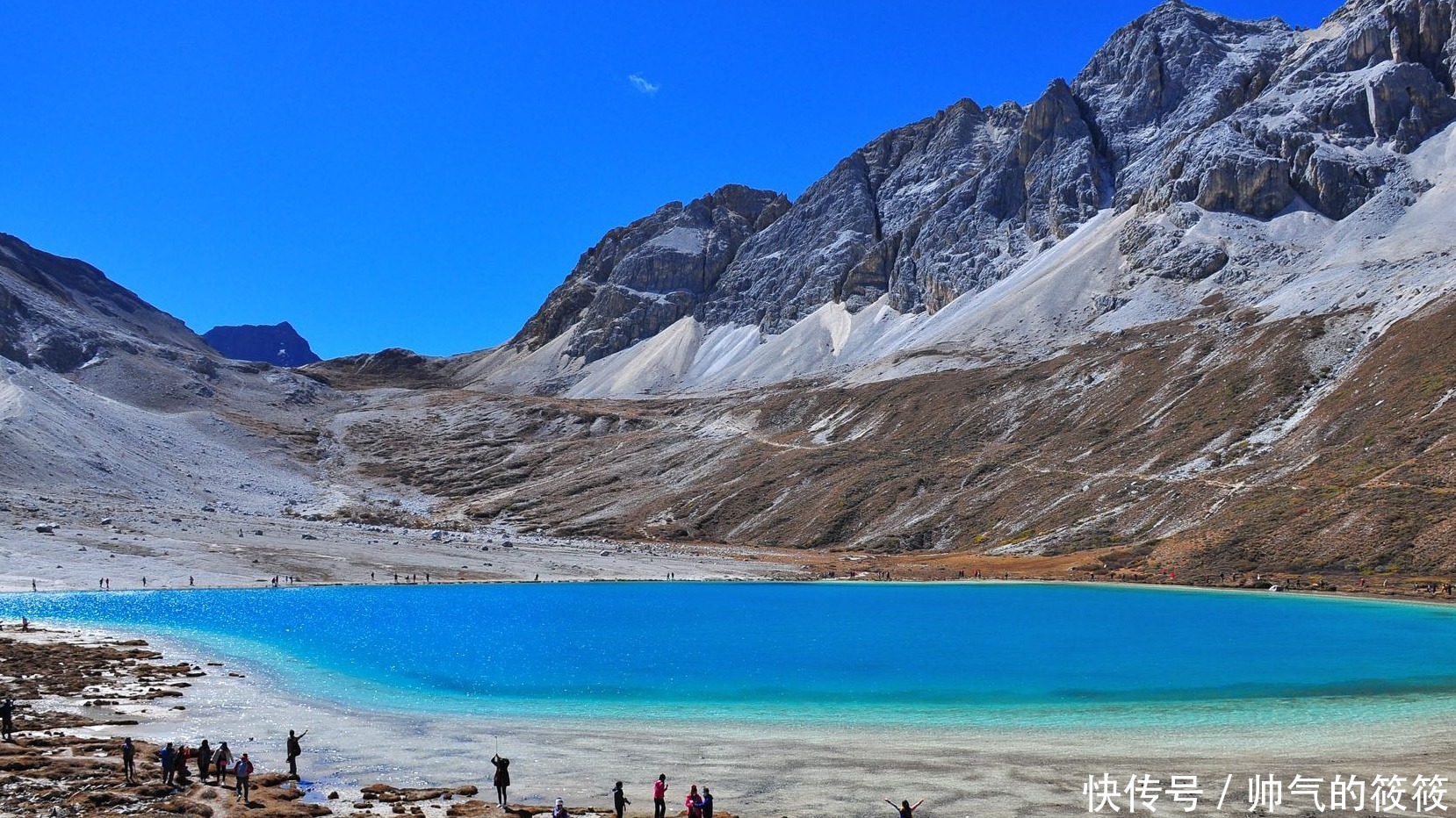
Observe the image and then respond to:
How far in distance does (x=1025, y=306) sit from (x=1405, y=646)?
4522 inches

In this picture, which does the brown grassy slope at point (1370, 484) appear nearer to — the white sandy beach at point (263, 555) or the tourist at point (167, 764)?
the white sandy beach at point (263, 555)

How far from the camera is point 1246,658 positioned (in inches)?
1594

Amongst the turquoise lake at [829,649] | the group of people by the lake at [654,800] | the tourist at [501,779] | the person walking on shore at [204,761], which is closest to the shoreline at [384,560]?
the turquoise lake at [829,649]

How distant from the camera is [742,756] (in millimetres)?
26859

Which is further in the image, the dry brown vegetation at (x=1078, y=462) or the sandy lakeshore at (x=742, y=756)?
the dry brown vegetation at (x=1078, y=462)

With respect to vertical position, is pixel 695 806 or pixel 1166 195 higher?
pixel 1166 195

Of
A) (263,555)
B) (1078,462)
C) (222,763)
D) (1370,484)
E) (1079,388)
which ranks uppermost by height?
(1079,388)

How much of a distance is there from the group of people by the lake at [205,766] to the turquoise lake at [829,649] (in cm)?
886

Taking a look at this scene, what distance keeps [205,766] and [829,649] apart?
27.8 meters

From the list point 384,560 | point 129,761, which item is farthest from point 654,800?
point 384,560

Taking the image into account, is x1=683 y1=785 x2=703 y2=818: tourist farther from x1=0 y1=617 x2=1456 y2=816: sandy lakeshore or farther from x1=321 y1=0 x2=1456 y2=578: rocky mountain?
x1=321 y1=0 x2=1456 y2=578: rocky mountain

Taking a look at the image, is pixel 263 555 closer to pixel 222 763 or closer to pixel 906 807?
pixel 222 763

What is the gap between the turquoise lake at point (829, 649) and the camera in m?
33.9

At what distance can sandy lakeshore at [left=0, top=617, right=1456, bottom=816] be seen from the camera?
22875 mm
